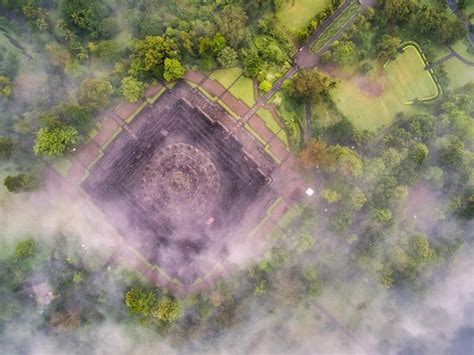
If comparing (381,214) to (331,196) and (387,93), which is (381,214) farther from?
(387,93)

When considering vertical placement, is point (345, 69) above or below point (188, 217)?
above

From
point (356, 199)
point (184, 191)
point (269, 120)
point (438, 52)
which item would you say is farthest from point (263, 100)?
point (438, 52)

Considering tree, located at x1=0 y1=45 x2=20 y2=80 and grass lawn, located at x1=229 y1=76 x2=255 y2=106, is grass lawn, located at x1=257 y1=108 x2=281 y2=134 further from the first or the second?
tree, located at x1=0 y1=45 x2=20 y2=80

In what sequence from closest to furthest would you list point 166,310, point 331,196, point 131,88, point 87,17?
1. point 166,310
2. point 331,196
3. point 131,88
4. point 87,17

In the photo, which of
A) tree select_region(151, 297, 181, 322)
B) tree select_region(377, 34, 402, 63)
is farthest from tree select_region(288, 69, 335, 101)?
tree select_region(151, 297, 181, 322)

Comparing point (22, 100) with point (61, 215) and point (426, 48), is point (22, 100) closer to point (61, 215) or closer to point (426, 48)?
point (61, 215)

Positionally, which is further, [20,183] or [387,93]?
[387,93]

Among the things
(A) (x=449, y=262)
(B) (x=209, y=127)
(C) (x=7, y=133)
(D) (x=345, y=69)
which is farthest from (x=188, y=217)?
(A) (x=449, y=262)

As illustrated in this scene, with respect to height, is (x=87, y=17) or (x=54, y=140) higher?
(x=87, y=17)
